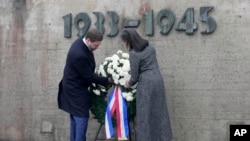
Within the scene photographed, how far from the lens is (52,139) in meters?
7.59

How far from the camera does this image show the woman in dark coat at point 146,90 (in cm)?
610

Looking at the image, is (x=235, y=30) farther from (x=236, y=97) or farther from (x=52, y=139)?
(x=52, y=139)

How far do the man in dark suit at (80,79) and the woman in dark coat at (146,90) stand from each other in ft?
1.19

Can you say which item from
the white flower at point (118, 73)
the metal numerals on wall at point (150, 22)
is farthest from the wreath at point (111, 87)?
the metal numerals on wall at point (150, 22)

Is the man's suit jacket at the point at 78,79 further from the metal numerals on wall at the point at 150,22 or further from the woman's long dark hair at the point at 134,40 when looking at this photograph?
the metal numerals on wall at the point at 150,22

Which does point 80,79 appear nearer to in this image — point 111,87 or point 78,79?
point 78,79

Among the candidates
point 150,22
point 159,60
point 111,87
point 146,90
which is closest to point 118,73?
point 111,87

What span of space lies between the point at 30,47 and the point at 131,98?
2.04 meters

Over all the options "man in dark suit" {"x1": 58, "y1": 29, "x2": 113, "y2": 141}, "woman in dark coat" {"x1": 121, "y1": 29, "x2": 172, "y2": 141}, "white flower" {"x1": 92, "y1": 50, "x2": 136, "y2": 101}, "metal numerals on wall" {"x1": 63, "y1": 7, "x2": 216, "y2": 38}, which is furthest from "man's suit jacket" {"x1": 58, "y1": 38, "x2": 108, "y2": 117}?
"metal numerals on wall" {"x1": 63, "y1": 7, "x2": 216, "y2": 38}

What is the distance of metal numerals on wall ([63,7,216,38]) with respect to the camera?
271 inches

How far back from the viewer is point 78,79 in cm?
614

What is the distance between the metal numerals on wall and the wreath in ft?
2.51

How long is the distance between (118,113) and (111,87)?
1.12ft

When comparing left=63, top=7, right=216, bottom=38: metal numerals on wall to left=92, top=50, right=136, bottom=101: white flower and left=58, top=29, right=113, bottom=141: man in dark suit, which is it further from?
left=58, top=29, right=113, bottom=141: man in dark suit
